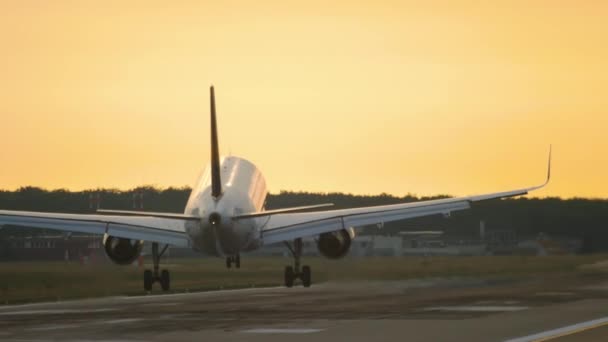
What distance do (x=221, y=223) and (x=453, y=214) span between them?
9246 centimetres

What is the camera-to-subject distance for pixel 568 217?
139m

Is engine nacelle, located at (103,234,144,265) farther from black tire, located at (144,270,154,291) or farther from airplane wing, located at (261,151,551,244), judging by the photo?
airplane wing, located at (261,151,551,244)

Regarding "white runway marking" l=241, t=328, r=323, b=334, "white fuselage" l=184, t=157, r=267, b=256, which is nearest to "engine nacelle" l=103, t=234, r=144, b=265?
"white fuselage" l=184, t=157, r=267, b=256

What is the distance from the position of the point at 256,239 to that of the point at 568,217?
83.2 metres

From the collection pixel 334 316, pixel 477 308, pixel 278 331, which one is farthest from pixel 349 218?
pixel 278 331

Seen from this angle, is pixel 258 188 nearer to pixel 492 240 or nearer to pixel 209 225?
pixel 209 225

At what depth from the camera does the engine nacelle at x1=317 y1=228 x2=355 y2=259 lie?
207ft

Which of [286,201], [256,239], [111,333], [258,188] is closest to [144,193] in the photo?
[286,201]

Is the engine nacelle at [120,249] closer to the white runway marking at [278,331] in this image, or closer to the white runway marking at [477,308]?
the white runway marking at [477,308]

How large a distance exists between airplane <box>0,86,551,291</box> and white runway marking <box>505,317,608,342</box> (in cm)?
2208

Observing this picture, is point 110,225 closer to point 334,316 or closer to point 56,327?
point 334,316

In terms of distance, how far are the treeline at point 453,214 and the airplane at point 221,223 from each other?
53.8 metres

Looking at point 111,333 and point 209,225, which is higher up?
point 209,225

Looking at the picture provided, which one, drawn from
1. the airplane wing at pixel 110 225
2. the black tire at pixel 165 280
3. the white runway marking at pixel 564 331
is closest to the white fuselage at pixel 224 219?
the airplane wing at pixel 110 225
